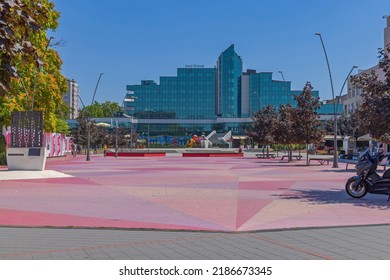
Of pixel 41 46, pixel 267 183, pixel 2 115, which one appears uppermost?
pixel 41 46

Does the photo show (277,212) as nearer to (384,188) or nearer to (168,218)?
(168,218)

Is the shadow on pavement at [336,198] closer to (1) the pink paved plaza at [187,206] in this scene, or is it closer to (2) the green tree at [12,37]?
(1) the pink paved plaza at [187,206]

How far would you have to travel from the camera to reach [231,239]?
8555 mm

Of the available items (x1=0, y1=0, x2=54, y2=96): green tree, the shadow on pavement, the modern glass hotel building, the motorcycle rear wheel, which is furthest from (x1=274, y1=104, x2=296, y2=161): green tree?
the modern glass hotel building

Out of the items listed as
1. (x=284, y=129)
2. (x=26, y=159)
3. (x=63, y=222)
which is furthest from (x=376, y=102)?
(x=284, y=129)

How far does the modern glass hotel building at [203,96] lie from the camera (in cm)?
15475

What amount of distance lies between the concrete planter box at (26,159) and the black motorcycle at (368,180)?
627 inches

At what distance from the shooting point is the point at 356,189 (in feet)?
48.4

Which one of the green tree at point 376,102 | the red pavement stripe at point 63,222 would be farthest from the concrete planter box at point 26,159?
the green tree at point 376,102

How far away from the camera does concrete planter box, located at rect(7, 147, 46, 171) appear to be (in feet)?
82.2

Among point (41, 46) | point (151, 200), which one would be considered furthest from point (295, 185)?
point (41, 46)

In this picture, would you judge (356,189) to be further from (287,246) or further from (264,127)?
(264,127)

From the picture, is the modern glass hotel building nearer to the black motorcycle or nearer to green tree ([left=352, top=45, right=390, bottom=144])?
green tree ([left=352, top=45, right=390, bottom=144])
